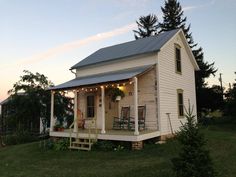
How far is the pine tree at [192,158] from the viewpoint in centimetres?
571

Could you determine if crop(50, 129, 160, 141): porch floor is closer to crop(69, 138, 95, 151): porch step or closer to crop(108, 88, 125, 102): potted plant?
crop(69, 138, 95, 151): porch step

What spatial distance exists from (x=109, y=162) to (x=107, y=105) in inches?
226

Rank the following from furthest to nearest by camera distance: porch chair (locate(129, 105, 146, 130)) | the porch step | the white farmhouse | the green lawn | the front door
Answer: the front door < porch chair (locate(129, 105, 146, 130)) < the white farmhouse < the porch step < the green lawn

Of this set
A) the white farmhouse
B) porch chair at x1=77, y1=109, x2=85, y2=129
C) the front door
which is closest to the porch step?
the white farmhouse

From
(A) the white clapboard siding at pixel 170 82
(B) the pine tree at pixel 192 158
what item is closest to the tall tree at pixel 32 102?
(A) the white clapboard siding at pixel 170 82

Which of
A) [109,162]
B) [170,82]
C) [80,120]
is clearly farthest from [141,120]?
[109,162]

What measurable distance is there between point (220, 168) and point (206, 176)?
6.16 feet

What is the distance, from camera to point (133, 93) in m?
13.2

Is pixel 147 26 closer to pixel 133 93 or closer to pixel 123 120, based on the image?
pixel 133 93

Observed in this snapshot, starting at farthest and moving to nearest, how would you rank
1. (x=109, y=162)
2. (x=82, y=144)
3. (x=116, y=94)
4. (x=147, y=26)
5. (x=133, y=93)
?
(x=147, y=26) < (x=133, y=93) < (x=116, y=94) < (x=82, y=144) < (x=109, y=162)

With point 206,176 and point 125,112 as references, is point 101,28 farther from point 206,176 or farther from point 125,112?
point 206,176

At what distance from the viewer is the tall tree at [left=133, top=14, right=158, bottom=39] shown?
124 ft

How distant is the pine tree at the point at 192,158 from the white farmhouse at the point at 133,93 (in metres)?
4.45

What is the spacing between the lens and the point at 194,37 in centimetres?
3291
